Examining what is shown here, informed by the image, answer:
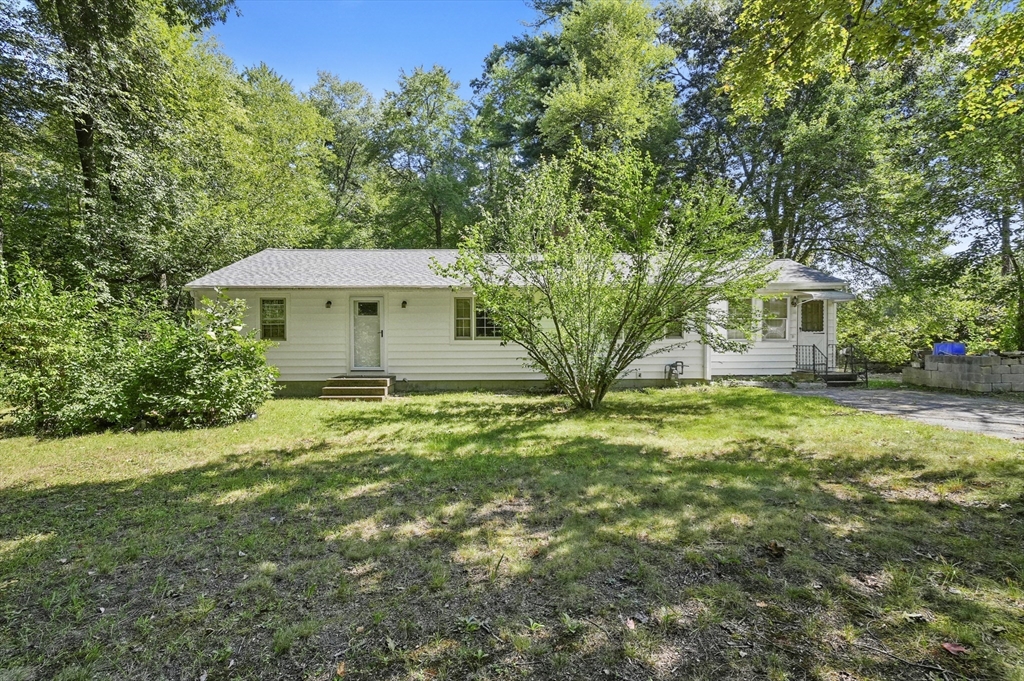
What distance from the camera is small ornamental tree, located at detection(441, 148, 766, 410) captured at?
7199 millimetres

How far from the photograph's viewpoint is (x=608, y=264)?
759cm

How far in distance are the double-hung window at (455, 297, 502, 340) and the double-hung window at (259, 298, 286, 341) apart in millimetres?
4282

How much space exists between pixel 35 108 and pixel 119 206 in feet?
8.52

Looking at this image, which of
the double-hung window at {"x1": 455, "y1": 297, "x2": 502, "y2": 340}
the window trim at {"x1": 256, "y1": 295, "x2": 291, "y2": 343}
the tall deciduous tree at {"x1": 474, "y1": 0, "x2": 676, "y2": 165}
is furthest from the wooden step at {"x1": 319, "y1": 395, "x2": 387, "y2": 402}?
the tall deciduous tree at {"x1": 474, "y1": 0, "x2": 676, "y2": 165}

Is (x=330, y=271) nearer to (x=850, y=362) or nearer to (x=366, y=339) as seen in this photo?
(x=366, y=339)

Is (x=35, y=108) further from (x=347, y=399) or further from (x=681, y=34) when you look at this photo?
(x=681, y=34)

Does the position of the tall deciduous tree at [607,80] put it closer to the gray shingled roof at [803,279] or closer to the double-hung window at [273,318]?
the gray shingled roof at [803,279]

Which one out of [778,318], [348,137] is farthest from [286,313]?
[348,137]

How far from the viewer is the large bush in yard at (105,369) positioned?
6.58 meters

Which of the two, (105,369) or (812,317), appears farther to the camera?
(812,317)

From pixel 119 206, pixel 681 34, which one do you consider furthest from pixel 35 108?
pixel 681 34

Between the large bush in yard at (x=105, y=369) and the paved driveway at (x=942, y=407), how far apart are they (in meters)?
11.0

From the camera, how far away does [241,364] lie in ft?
25.6

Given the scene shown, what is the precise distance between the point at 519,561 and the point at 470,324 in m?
8.78
